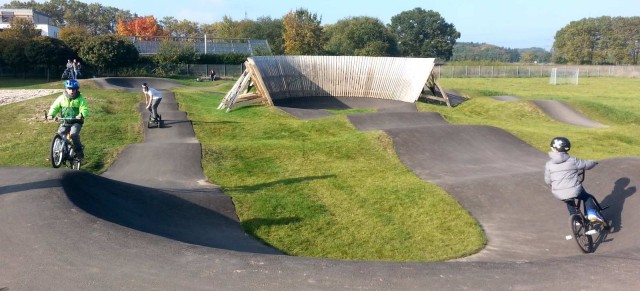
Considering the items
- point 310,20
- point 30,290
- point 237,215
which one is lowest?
point 237,215

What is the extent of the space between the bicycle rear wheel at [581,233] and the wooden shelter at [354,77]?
2294cm

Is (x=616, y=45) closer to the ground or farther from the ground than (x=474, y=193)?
farther from the ground

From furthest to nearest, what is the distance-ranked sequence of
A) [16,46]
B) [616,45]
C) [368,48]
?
Answer: 1. [616,45]
2. [368,48]
3. [16,46]

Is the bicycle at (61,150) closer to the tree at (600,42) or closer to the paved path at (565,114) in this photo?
the paved path at (565,114)

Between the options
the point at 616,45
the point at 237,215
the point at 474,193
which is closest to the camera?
the point at 237,215

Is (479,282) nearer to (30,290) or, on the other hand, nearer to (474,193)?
(30,290)

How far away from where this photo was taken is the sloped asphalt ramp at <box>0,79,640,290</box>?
5004 mm

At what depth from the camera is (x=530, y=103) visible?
29219 millimetres

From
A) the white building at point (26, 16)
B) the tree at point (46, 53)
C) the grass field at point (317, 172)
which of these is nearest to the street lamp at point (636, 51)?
the grass field at point (317, 172)

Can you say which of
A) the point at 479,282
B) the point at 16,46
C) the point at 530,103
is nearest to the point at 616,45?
the point at 530,103

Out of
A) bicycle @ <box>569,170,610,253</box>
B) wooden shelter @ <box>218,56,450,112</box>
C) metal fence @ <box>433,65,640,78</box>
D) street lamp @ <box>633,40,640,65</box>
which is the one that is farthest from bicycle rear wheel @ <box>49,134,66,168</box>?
street lamp @ <box>633,40,640,65</box>

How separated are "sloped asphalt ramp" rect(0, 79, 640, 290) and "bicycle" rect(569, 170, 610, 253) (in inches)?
8.9

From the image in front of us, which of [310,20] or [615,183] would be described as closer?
[615,183]

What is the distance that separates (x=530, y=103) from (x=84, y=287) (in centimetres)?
2763
